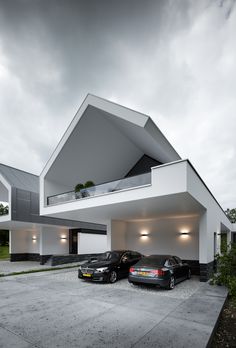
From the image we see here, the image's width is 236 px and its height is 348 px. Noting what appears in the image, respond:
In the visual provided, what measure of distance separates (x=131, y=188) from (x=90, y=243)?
13384mm

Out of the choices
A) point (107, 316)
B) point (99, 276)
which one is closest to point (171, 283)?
point (99, 276)

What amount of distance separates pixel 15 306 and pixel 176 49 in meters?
10.8

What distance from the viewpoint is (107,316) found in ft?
17.6

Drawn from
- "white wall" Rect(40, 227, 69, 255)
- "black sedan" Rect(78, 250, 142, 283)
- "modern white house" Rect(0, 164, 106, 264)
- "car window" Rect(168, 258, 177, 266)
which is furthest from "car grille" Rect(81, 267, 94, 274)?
"white wall" Rect(40, 227, 69, 255)

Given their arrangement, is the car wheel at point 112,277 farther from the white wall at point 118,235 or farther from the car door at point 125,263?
the white wall at point 118,235

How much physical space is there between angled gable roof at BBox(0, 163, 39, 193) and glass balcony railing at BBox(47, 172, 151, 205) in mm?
4587

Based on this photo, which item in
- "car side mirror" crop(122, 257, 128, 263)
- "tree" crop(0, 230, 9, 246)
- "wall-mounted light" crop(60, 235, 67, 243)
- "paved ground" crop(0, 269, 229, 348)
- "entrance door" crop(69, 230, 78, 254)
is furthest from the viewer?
"tree" crop(0, 230, 9, 246)

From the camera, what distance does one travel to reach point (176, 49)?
9.27 m

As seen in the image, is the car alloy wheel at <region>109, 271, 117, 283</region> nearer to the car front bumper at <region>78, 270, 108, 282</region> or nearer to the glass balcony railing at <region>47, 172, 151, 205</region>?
the car front bumper at <region>78, 270, 108, 282</region>

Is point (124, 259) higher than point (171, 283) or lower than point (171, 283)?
higher

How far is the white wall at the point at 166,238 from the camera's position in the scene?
12.2m

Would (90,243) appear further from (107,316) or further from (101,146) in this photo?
(107,316)

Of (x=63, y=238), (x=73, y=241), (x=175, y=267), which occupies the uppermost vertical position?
(x=175, y=267)

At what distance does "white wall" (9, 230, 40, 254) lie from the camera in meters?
20.8
